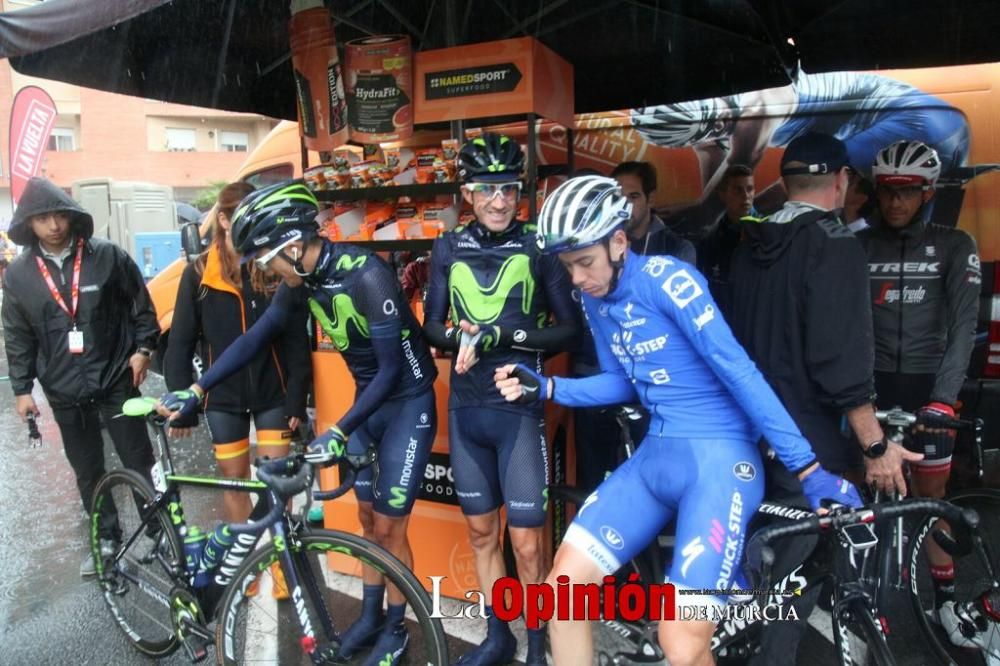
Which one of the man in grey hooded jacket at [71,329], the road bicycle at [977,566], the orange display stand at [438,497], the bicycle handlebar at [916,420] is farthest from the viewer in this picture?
the man in grey hooded jacket at [71,329]

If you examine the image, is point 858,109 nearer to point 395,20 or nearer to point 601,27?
point 601,27

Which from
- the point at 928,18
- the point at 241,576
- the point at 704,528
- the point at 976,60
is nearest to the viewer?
the point at 704,528

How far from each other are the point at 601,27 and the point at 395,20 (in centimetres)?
→ 131

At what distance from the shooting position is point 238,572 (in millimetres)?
2686

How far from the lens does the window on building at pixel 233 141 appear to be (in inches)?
1656

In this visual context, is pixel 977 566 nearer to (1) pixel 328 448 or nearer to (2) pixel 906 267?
(2) pixel 906 267

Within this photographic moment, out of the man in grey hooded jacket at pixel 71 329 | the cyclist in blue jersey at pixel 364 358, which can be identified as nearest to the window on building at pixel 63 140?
the man in grey hooded jacket at pixel 71 329

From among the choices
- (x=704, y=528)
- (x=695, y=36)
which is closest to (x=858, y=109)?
(x=695, y=36)

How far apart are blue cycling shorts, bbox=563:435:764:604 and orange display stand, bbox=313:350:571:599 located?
112 centimetres

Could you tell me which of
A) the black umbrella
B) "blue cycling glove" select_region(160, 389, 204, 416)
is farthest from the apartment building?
"blue cycling glove" select_region(160, 389, 204, 416)

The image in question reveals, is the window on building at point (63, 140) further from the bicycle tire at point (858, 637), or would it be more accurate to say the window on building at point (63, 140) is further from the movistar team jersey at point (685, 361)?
the bicycle tire at point (858, 637)

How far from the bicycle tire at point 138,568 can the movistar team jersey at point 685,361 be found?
2171 mm

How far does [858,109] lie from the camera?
5082 millimetres

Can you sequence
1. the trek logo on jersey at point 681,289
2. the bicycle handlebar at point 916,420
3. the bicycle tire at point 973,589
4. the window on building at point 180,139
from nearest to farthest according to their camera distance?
1. the trek logo on jersey at point 681,289
2. the bicycle handlebar at point 916,420
3. the bicycle tire at point 973,589
4. the window on building at point 180,139
